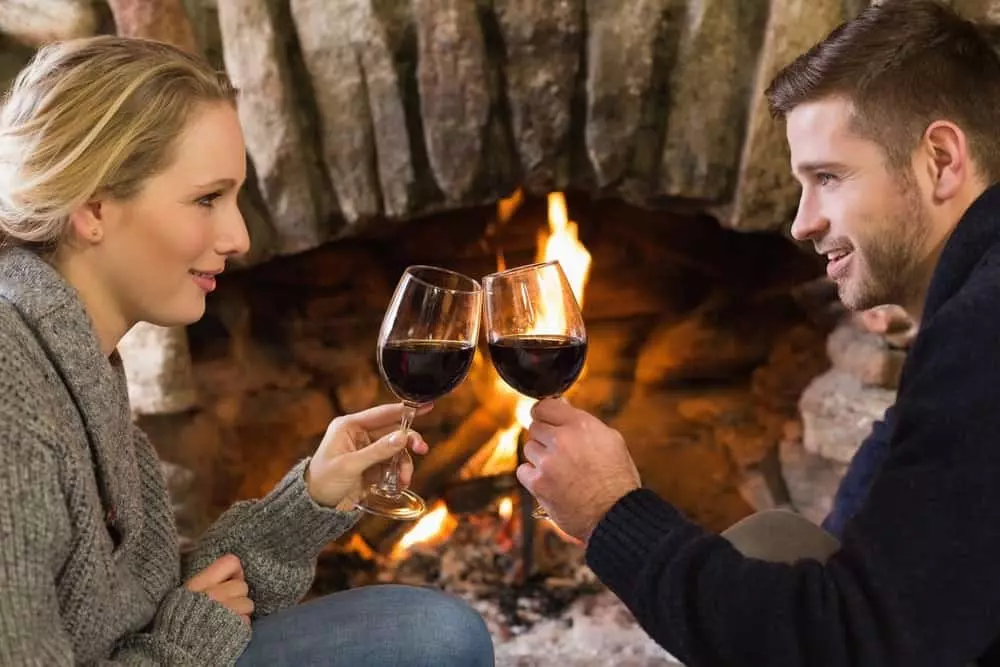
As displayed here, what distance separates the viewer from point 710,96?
58.1 inches

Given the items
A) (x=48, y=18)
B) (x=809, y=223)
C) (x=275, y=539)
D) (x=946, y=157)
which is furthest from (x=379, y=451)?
(x=48, y=18)

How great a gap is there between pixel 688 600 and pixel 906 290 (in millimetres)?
446

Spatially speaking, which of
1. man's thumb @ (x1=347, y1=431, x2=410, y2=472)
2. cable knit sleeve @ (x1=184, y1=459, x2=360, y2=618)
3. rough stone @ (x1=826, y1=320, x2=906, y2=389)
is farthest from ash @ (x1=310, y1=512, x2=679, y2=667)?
man's thumb @ (x1=347, y1=431, x2=410, y2=472)

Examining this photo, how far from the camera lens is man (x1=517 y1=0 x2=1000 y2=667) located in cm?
70

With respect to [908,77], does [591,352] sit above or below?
below

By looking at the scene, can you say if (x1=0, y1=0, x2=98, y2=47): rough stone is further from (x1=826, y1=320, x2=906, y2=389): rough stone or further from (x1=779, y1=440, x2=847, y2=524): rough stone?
(x1=779, y1=440, x2=847, y2=524): rough stone

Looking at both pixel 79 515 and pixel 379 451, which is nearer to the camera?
pixel 79 515

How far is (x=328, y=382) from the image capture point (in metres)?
2.01

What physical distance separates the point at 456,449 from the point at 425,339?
1190mm

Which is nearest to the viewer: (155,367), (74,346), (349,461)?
(74,346)

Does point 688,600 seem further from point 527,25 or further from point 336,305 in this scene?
point 336,305

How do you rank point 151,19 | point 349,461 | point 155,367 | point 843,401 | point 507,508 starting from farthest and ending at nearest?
point 507,508
point 843,401
point 155,367
point 151,19
point 349,461

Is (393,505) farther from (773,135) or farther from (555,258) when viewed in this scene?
(555,258)

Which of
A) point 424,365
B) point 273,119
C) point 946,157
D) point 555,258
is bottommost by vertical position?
point 555,258
